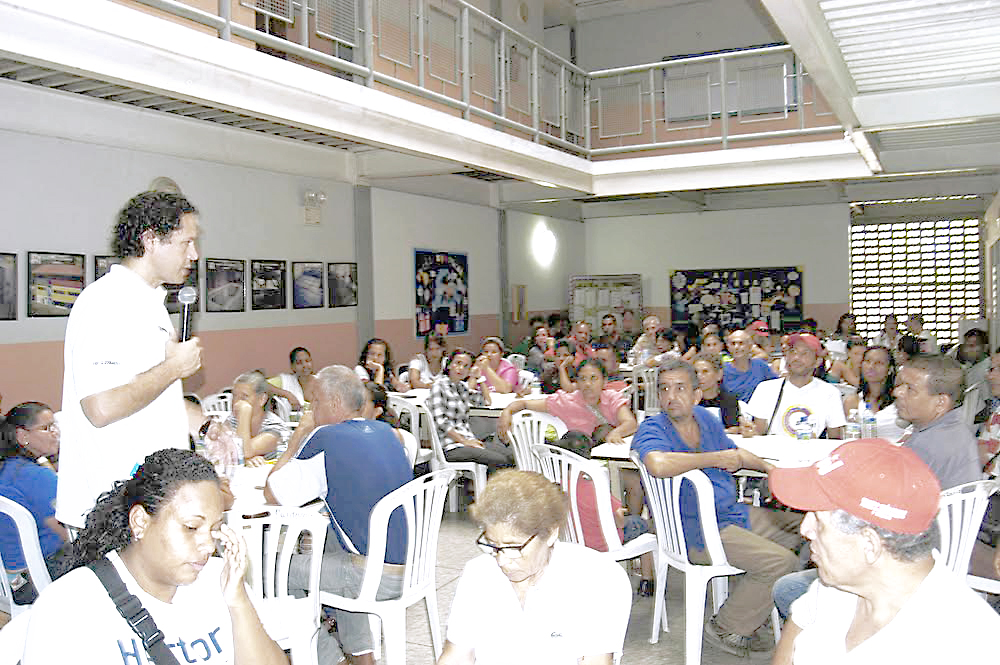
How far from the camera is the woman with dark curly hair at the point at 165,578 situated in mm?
1565

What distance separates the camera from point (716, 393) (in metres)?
5.53

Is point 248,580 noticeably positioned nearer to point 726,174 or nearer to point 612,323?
point 726,174

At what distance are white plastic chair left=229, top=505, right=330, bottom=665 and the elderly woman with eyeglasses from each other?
87 cm

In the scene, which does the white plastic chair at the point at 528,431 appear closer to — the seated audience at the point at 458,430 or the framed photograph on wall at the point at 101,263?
the seated audience at the point at 458,430

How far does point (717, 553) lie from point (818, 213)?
1161 centimetres

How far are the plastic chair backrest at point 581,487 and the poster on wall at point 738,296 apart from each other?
36.3 ft

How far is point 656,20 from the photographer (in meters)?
13.5

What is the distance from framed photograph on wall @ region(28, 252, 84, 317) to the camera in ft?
20.6

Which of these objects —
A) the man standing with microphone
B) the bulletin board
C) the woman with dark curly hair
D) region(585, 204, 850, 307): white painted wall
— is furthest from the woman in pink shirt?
region(585, 204, 850, 307): white painted wall

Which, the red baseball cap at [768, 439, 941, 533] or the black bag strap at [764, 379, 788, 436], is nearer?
the red baseball cap at [768, 439, 941, 533]

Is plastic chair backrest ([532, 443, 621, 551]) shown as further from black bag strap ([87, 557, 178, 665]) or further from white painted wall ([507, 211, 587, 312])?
white painted wall ([507, 211, 587, 312])

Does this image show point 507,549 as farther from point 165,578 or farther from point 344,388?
point 344,388

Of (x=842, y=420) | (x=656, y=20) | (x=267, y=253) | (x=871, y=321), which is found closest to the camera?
(x=842, y=420)

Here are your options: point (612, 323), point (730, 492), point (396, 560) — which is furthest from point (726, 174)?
point (396, 560)
